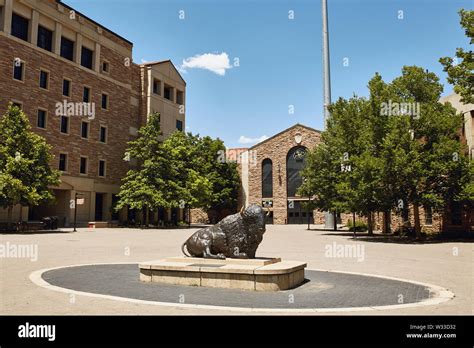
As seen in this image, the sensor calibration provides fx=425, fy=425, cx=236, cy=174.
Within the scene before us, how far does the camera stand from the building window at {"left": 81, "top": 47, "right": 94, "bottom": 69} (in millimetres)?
46406

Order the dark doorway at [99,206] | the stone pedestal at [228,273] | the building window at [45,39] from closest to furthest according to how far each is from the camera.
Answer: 1. the stone pedestal at [228,273]
2. the building window at [45,39]
3. the dark doorway at [99,206]

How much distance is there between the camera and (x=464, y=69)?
23703 mm

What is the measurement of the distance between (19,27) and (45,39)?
10.4 ft

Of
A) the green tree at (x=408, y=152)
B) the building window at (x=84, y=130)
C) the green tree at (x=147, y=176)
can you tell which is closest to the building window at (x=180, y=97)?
the green tree at (x=147, y=176)

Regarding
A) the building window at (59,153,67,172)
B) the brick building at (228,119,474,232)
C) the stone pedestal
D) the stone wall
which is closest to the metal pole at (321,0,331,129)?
the brick building at (228,119,474,232)

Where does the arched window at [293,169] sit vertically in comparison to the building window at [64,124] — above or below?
below

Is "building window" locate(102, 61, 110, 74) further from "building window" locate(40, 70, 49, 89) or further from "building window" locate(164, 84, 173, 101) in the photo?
"building window" locate(164, 84, 173, 101)

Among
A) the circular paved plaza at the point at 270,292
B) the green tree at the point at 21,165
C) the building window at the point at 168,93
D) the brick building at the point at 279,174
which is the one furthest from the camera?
the brick building at the point at 279,174

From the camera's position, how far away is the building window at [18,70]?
37.6 metres

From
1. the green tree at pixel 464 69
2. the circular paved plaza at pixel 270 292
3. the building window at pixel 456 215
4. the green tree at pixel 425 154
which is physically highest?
the green tree at pixel 464 69

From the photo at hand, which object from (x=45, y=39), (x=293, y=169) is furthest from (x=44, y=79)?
(x=293, y=169)

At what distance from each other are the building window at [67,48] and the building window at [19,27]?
4617 mm

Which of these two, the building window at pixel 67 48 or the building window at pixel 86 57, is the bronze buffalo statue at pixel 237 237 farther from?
the building window at pixel 86 57
